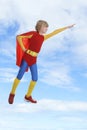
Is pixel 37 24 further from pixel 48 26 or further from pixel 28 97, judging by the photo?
pixel 28 97

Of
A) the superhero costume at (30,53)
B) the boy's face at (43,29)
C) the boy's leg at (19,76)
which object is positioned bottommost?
the boy's leg at (19,76)

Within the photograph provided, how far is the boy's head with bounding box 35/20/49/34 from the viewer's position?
42.2 meters

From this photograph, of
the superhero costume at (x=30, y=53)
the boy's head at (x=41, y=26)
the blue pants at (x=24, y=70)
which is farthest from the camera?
the blue pants at (x=24, y=70)

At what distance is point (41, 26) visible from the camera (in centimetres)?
4222

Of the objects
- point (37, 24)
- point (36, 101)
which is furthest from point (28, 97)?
point (37, 24)

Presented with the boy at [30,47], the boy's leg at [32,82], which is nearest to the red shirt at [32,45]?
the boy at [30,47]

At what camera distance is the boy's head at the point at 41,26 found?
139ft

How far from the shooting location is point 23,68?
139 feet

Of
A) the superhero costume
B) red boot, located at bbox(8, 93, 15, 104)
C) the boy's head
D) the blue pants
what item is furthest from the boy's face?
red boot, located at bbox(8, 93, 15, 104)

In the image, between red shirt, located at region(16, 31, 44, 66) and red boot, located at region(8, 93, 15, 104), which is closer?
red shirt, located at region(16, 31, 44, 66)

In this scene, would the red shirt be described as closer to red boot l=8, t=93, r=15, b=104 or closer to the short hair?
the short hair

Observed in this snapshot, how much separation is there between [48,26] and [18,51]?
5.18ft

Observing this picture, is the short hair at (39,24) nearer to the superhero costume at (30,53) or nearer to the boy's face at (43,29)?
the boy's face at (43,29)

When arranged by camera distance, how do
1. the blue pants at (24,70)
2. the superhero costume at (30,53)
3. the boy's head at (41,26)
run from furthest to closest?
the blue pants at (24,70) < the superhero costume at (30,53) < the boy's head at (41,26)
